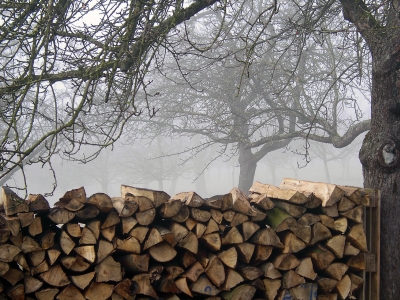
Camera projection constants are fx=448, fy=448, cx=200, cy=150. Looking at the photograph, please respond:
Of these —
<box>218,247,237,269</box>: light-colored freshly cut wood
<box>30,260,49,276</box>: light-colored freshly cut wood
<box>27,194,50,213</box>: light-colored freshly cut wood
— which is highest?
<box>27,194,50,213</box>: light-colored freshly cut wood

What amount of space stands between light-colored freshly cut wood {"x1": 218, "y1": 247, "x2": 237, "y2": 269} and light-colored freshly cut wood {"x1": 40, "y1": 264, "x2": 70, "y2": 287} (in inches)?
44.2

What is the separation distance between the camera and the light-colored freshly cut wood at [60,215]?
3.10 metres

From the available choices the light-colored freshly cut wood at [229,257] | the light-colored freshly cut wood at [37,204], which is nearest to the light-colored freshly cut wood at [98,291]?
the light-colored freshly cut wood at [37,204]

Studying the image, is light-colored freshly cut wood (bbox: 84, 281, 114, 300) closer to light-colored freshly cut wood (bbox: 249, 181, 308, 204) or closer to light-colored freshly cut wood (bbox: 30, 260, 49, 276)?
light-colored freshly cut wood (bbox: 30, 260, 49, 276)

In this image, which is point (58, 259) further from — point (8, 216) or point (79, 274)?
point (8, 216)

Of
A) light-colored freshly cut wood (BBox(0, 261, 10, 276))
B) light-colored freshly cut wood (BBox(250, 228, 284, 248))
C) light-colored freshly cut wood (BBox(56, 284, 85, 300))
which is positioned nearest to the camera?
light-colored freshly cut wood (BBox(0, 261, 10, 276))

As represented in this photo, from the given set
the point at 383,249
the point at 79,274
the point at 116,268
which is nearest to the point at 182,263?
the point at 116,268

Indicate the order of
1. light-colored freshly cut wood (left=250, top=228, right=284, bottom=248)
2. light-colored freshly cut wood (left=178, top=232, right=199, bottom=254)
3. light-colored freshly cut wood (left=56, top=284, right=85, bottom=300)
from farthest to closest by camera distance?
light-colored freshly cut wood (left=250, top=228, right=284, bottom=248)
light-colored freshly cut wood (left=178, top=232, right=199, bottom=254)
light-colored freshly cut wood (left=56, top=284, right=85, bottom=300)

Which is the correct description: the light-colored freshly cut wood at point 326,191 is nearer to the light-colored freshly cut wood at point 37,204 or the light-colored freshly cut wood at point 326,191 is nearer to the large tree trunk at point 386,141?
the large tree trunk at point 386,141

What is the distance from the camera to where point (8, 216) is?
302 centimetres

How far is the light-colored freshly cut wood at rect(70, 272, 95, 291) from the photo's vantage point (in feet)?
10.2

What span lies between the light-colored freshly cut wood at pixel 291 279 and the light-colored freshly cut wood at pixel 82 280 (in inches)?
57.9

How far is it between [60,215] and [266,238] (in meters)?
1.54

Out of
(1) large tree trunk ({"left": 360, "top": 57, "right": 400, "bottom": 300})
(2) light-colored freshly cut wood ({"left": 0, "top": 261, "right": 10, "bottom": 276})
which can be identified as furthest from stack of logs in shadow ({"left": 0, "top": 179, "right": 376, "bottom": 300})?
(1) large tree trunk ({"left": 360, "top": 57, "right": 400, "bottom": 300})
